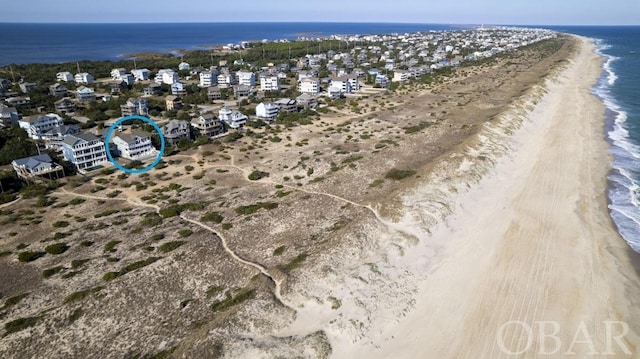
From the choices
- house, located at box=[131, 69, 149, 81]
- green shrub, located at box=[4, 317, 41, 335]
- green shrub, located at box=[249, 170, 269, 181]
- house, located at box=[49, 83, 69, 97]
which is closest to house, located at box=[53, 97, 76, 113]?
house, located at box=[49, 83, 69, 97]

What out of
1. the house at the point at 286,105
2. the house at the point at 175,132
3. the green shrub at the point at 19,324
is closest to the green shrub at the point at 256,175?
the house at the point at 175,132

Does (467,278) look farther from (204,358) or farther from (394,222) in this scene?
(204,358)

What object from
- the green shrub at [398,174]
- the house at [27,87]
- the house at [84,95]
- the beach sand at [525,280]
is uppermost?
the house at [27,87]

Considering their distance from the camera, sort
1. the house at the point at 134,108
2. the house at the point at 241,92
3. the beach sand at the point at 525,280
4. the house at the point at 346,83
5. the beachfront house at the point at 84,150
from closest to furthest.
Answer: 1. the beach sand at the point at 525,280
2. the beachfront house at the point at 84,150
3. the house at the point at 134,108
4. the house at the point at 241,92
5. the house at the point at 346,83

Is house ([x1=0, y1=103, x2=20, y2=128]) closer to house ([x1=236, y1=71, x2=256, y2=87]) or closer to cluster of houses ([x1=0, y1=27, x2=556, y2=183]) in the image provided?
cluster of houses ([x1=0, y1=27, x2=556, y2=183])

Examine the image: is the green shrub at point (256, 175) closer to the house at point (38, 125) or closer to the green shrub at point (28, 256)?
the green shrub at point (28, 256)

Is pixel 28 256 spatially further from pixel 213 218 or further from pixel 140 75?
pixel 140 75
